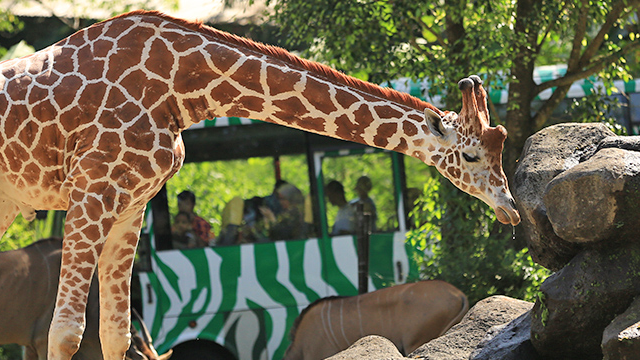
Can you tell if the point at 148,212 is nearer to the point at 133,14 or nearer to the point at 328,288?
the point at 328,288

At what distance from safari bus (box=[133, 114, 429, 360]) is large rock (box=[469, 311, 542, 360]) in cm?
313

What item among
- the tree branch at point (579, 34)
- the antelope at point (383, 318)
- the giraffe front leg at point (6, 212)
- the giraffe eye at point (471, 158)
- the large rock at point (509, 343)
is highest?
the tree branch at point (579, 34)

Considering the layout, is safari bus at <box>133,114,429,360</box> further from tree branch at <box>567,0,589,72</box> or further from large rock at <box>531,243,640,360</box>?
large rock at <box>531,243,640,360</box>

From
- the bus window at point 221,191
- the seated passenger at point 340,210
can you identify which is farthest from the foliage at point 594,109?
the bus window at point 221,191

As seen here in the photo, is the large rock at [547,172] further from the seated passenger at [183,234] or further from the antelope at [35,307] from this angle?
the seated passenger at [183,234]

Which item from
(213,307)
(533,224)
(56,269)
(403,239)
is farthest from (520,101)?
(56,269)

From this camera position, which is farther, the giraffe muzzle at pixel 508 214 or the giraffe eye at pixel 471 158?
the giraffe eye at pixel 471 158

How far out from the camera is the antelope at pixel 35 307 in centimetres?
639

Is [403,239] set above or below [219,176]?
below

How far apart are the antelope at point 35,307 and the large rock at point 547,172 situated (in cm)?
360

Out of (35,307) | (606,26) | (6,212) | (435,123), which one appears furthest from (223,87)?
(606,26)

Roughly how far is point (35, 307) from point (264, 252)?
242 centimetres

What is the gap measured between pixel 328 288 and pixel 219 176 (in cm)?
258

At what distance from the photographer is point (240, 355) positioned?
25.3 ft
